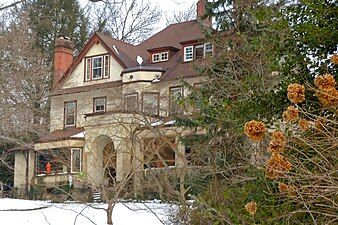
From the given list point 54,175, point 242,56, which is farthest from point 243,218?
point 54,175

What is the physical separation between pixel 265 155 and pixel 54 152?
2215 cm

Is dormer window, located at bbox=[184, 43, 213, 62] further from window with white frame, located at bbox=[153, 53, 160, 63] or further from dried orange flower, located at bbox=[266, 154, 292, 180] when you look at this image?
dried orange flower, located at bbox=[266, 154, 292, 180]

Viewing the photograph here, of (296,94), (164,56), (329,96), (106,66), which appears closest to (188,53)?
(164,56)

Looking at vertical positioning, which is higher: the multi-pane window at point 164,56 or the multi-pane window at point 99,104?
the multi-pane window at point 164,56

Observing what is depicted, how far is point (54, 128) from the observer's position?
3256cm

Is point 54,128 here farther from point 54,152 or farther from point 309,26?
point 309,26

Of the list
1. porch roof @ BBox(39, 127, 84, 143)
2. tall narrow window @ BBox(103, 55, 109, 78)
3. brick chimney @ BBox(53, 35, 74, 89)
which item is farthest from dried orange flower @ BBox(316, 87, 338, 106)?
brick chimney @ BBox(53, 35, 74, 89)

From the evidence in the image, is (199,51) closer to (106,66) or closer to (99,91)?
(106,66)

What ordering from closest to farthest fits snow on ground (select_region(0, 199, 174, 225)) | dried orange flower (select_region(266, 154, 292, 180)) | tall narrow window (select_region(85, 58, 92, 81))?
dried orange flower (select_region(266, 154, 292, 180)), snow on ground (select_region(0, 199, 174, 225)), tall narrow window (select_region(85, 58, 92, 81))

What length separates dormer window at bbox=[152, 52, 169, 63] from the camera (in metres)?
30.4

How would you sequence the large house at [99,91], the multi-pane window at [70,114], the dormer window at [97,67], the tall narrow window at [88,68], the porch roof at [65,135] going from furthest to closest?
1. the multi-pane window at [70,114]
2. the tall narrow window at [88,68]
3. the dormer window at [97,67]
4. the porch roof at [65,135]
5. the large house at [99,91]

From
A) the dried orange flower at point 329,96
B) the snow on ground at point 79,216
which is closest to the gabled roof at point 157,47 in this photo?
the snow on ground at point 79,216

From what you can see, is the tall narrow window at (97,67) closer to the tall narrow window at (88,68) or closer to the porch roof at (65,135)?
the tall narrow window at (88,68)

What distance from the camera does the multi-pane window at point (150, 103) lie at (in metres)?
24.1
